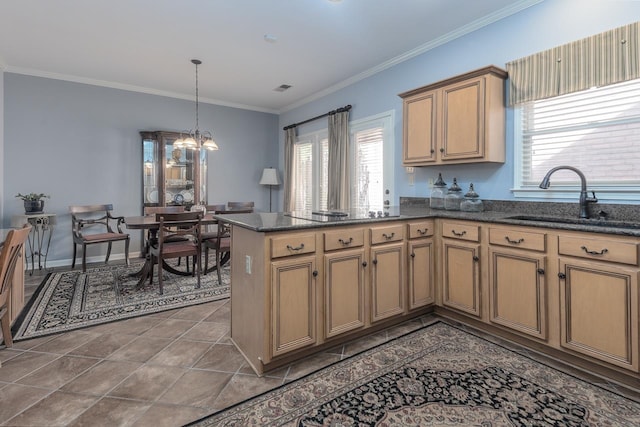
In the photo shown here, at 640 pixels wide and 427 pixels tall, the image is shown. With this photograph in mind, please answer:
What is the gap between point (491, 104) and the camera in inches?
110

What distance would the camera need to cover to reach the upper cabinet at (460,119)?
2797mm

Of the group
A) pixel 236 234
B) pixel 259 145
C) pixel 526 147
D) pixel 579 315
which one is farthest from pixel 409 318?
pixel 259 145

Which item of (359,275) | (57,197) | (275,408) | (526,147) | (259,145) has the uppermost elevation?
(259,145)

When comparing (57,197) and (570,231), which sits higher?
(57,197)

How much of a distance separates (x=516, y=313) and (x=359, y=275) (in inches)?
45.8

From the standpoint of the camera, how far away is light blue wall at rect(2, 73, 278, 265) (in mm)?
4445

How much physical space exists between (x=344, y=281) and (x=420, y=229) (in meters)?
0.92

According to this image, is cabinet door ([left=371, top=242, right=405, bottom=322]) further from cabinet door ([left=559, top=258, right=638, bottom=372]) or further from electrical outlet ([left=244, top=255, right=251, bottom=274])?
cabinet door ([left=559, top=258, right=638, bottom=372])

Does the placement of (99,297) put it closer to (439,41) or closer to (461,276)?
(461,276)

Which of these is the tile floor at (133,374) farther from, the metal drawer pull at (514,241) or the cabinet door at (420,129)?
the cabinet door at (420,129)

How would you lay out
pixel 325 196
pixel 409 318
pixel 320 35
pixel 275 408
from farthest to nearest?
pixel 325 196
pixel 320 35
pixel 409 318
pixel 275 408

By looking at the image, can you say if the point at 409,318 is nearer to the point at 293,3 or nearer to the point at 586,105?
the point at 586,105

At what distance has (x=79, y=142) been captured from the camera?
4832mm

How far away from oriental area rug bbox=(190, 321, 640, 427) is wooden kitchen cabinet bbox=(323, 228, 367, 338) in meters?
0.24
